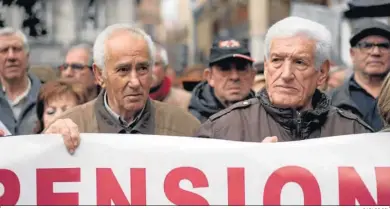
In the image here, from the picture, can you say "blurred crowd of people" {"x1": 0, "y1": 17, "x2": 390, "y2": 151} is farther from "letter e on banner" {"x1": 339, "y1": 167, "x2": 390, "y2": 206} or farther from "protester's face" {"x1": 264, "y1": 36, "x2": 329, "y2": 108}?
"letter e on banner" {"x1": 339, "y1": 167, "x2": 390, "y2": 206}

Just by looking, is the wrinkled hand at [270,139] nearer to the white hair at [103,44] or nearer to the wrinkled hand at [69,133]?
the wrinkled hand at [69,133]

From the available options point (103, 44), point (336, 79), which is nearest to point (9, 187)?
point (103, 44)

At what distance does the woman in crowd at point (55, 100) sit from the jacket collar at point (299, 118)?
1866 mm

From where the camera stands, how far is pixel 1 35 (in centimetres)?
812

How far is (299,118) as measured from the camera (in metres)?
5.09

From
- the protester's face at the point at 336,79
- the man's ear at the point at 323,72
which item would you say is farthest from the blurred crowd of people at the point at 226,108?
the protester's face at the point at 336,79

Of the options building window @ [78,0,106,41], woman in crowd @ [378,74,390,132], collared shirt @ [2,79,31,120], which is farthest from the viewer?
building window @ [78,0,106,41]

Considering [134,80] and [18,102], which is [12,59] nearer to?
[18,102]

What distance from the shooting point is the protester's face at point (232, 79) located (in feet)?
24.8

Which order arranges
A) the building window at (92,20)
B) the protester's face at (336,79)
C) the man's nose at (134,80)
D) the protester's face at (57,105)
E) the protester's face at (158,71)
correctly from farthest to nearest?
the building window at (92,20)
the protester's face at (336,79)
the protester's face at (158,71)
the protester's face at (57,105)
the man's nose at (134,80)

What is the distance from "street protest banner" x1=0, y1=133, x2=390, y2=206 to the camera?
16.0 feet

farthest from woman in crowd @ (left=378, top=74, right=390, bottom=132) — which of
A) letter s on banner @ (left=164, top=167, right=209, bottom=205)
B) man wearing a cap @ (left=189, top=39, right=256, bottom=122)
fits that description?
man wearing a cap @ (left=189, top=39, right=256, bottom=122)

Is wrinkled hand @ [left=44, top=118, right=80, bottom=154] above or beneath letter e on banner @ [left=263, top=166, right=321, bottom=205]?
above

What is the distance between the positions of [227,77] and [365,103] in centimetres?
96
